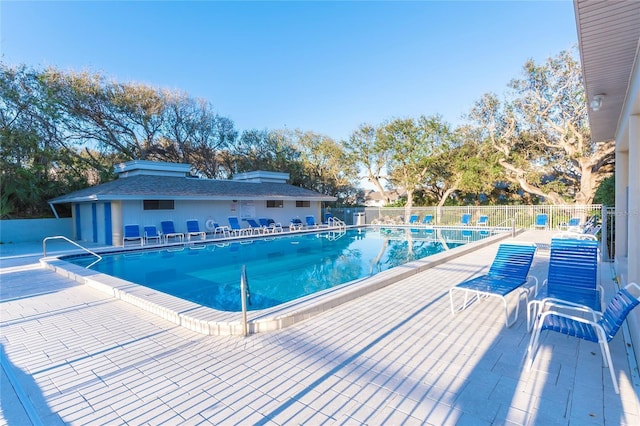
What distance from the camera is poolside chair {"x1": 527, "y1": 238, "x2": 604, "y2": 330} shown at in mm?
3914

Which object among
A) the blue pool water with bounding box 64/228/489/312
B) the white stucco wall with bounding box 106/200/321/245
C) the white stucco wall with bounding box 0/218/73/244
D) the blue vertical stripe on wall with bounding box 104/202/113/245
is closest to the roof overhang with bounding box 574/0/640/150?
the blue pool water with bounding box 64/228/489/312

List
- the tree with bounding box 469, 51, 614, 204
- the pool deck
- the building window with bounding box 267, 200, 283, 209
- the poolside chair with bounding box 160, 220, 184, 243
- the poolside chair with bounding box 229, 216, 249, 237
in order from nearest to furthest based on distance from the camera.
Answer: the pool deck → the poolside chair with bounding box 160, 220, 184, 243 → the poolside chair with bounding box 229, 216, 249, 237 → the tree with bounding box 469, 51, 614, 204 → the building window with bounding box 267, 200, 283, 209

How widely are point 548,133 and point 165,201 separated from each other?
23.4 metres

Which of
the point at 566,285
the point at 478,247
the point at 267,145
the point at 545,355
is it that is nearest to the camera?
the point at 545,355

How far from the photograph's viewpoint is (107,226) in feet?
48.0

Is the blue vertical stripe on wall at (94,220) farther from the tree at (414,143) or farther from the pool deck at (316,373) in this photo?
the tree at (414,143)

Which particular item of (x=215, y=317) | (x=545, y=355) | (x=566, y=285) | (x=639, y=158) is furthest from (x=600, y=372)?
(x=215, y=317)

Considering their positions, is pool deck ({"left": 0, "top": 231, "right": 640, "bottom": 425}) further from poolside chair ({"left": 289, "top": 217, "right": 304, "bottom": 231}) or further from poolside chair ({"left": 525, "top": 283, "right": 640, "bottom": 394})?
poolside chair ({"left": 289, "top": 217, "right": 304, "bottom": 231})

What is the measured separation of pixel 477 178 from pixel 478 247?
1363 cm

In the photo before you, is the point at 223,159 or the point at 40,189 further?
the point at 223,159

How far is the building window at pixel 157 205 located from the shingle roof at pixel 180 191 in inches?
22.9

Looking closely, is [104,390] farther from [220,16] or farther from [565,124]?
[565,124]

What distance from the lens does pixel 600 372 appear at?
2881 millimetres

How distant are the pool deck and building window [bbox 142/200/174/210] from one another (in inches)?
444
